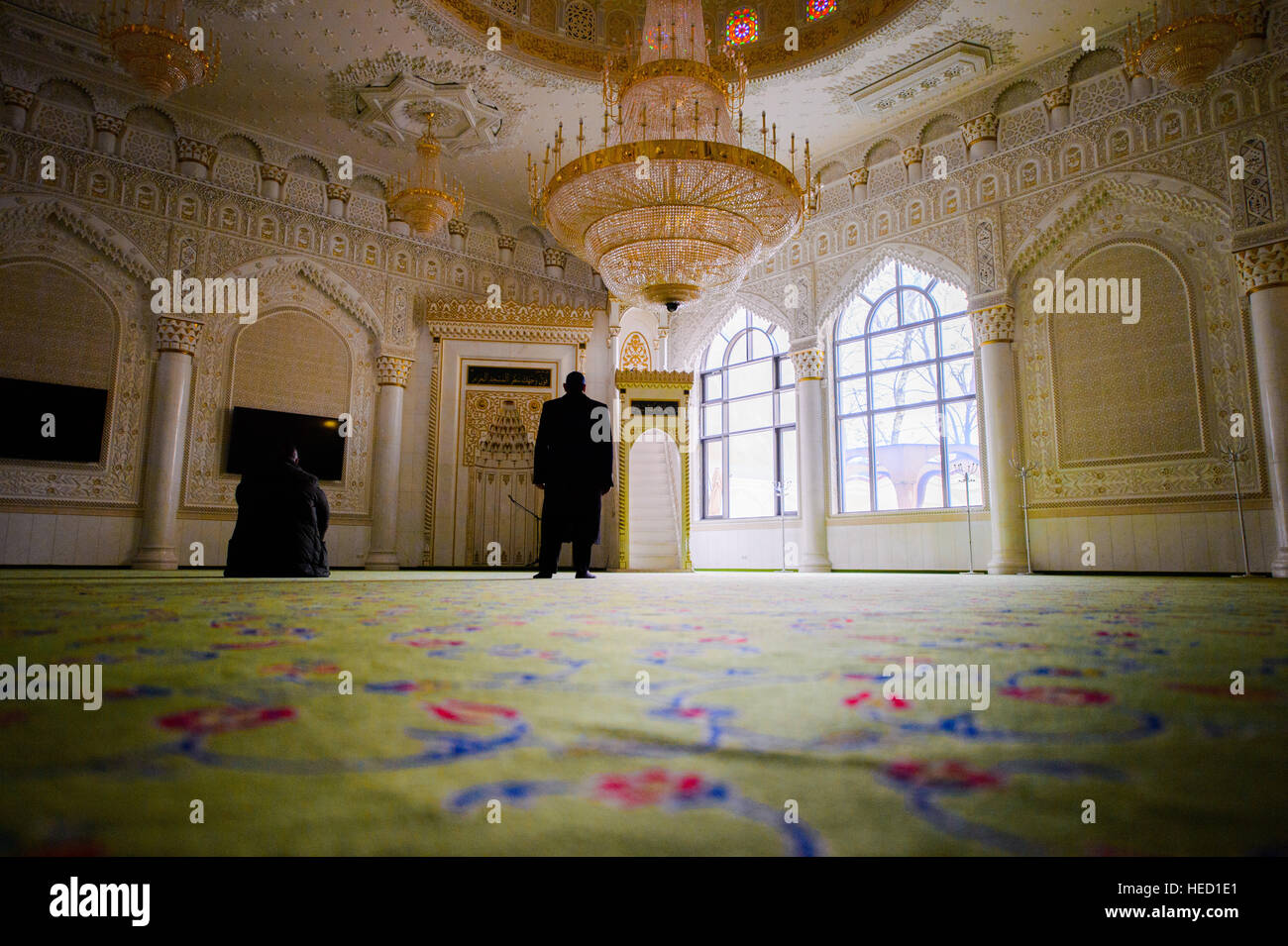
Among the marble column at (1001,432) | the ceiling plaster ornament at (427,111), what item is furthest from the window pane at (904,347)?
the ceiling plaster ornament at (427,111)

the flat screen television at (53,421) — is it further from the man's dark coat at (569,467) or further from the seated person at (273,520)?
the man's dark coat at (569,467)

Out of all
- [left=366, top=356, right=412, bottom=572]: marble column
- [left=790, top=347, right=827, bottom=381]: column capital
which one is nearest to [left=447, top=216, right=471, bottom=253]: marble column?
[left=366, top=356, right=412, bottom=572]: marble column

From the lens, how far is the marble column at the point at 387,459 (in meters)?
8.48

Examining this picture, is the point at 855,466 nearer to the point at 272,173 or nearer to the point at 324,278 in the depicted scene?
the point at 324,278

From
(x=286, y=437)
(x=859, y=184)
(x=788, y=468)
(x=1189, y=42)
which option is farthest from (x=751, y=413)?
(x=1189, y=42)

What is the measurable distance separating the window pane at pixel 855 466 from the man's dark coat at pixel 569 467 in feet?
15.6

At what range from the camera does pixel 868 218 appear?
8.54 m

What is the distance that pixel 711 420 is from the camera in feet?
Answer: 35.0

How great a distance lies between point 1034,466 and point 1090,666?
6.89 metres

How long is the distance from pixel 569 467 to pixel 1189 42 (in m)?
4.86

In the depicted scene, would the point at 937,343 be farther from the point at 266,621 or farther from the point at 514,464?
the point at 266,621

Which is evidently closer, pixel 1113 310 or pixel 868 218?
pixel 1113 310

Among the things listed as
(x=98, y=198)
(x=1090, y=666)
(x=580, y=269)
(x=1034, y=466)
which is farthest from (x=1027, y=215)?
(x=98, y=198)
